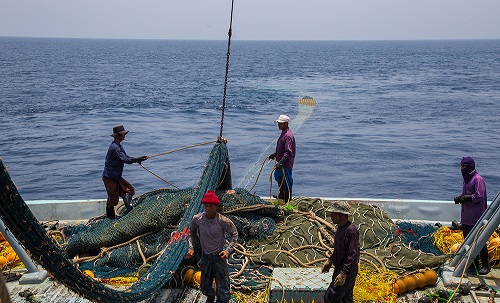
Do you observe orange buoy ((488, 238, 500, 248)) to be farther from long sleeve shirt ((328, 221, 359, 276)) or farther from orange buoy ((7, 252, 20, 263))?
orange buoy ((7, 252, 20, 263))

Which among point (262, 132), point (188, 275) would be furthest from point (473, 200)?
point (262, 132)

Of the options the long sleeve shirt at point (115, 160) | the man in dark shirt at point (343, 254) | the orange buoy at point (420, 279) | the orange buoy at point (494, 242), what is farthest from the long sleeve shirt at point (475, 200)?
the long sleeve shirt at point (115, 160)

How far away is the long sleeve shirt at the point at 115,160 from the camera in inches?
316

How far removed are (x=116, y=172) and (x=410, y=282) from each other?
4.28 meters

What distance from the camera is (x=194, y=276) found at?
654 cm

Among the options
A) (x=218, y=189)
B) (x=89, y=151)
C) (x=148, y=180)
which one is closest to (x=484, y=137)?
(x=148, y=180)

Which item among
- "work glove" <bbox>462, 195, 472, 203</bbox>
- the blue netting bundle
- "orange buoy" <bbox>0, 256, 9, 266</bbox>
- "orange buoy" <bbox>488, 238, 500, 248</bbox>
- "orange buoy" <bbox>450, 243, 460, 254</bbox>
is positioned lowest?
"orange buoy" <bbox>0, 256, 9, 266</bbox>

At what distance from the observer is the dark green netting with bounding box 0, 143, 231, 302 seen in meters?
3.96

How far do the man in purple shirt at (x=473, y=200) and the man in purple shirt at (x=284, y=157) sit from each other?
2.51 meters

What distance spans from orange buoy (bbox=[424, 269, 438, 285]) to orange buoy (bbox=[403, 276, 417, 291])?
0.18 m

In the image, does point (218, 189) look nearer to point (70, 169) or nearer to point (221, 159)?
point (221, 159)

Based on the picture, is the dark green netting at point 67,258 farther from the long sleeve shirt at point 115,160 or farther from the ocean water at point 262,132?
the ocean water at point 262,132

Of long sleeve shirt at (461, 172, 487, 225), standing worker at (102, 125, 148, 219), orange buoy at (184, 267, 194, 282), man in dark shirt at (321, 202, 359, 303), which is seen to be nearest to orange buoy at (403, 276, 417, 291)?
long sleeve shirt at (461, 172, 487, 225)

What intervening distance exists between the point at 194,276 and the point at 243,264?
648 millimetres
